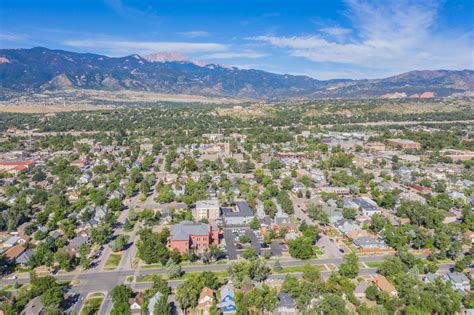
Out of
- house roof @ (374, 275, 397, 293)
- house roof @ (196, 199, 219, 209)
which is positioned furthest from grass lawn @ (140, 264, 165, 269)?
house roof @ (374, 275, 397, 293)

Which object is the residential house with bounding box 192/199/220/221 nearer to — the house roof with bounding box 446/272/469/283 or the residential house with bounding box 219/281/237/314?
the residential house with bounding box 219/281/237/314

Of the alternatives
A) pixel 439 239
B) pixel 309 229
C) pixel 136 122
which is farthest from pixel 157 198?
pixel 136 122

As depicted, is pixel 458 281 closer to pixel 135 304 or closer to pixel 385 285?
pixel 385 285

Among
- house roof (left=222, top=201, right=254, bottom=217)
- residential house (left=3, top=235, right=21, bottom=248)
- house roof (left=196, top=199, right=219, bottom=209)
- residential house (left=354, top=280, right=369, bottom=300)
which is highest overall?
residential house (left=354, top=280, right=369, bottom=300)

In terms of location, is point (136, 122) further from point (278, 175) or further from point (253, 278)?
point (253, 278)

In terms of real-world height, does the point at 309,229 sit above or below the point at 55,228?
above

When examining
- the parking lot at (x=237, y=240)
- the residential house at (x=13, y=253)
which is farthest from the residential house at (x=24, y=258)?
the parking lot at (x=237, y=240)

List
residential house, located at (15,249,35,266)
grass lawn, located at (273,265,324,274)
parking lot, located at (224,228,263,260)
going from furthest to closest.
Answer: parking lot, located at (224,228,263,260) → residential house, located at (15,249,35,266) → grass lawn, located at (273,265,324,274)
